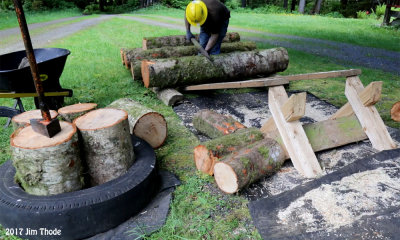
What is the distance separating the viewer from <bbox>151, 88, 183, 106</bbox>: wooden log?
4959mm

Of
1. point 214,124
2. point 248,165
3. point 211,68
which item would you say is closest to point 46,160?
point 248,165

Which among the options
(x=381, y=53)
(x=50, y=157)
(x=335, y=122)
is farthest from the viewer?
(x=381, y=53)

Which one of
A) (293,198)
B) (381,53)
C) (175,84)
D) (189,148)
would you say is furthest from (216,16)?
(381,53)

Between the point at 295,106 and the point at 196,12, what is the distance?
3.08 meters

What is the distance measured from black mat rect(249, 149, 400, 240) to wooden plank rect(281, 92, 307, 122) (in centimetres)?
67

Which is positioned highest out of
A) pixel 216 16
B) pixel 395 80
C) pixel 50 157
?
pixel 216 16

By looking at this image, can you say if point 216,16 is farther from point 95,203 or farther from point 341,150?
point 95,203

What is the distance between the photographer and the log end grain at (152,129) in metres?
3.50

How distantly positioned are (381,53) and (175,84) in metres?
7.43

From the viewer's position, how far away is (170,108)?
16.2 feet

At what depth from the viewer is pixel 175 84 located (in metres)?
5.20

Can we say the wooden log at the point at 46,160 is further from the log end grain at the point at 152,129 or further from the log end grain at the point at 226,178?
the log end grain at the point at 226,178

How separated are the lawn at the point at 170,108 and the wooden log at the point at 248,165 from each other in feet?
0.53

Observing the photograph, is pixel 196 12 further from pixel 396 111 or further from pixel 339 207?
pixel 339 207
